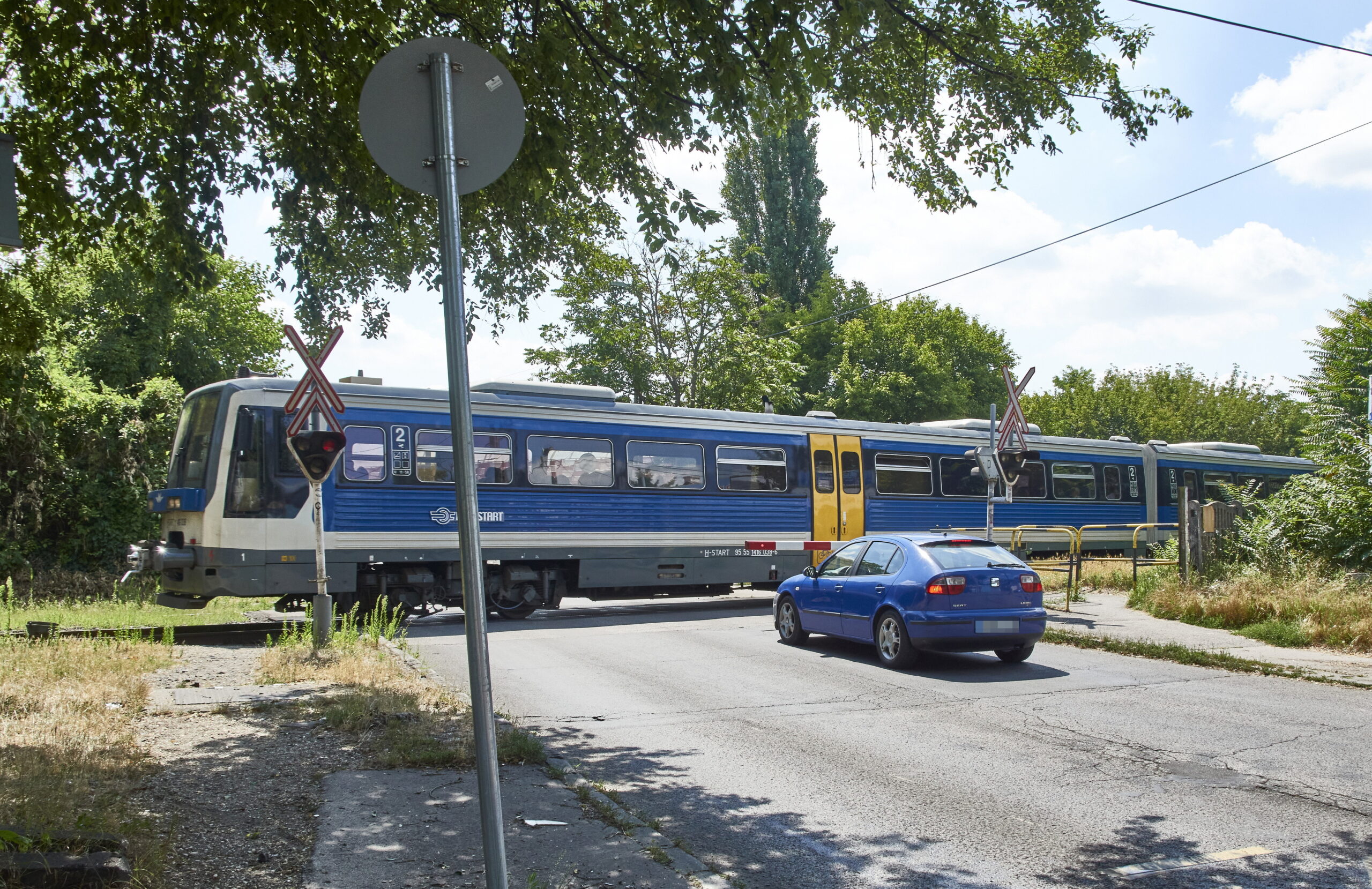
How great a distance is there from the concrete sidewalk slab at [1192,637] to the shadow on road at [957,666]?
2118mm

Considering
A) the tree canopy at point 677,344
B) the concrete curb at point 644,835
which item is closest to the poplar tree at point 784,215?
the tree canopy at point 677,344

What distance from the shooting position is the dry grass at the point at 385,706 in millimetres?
6785

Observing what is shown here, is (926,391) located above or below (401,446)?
above

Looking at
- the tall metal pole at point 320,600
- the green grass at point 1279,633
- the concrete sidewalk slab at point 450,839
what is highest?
the tall metal pole at point 320,600

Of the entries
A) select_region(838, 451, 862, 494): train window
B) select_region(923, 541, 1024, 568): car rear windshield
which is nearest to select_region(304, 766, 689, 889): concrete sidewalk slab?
select_region(923, 541, 1024, 568): car rear windshield

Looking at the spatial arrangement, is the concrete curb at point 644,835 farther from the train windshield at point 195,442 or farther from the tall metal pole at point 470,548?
the train windshield at point 195,442

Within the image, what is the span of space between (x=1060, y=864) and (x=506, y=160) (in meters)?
4.02

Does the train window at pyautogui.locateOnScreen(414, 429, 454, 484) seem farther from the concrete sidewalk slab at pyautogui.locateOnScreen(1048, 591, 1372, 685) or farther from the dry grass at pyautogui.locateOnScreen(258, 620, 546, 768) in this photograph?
the concrete sidewalk slab at pyautogui.locateOnScreen(1048, 591, 1372, 685)

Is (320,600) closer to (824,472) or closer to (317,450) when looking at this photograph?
(317,450)

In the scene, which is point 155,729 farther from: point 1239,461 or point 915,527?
point 1239,461

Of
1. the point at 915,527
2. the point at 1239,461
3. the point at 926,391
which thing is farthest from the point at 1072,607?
the point at 926,391

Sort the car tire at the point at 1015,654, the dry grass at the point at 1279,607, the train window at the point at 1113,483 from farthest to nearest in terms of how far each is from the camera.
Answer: the train window at the point at 1113,483 < the dry grass at the point at 1279,607 < the car tire at the point at 1015,654

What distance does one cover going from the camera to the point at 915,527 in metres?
22.3

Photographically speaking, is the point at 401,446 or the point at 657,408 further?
the point at 657,408
